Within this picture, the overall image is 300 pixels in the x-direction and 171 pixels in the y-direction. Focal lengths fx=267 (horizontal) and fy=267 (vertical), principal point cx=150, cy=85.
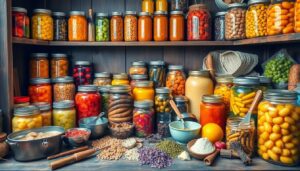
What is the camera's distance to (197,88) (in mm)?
1311

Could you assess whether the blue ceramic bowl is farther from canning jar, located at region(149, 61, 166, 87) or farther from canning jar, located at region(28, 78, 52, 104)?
canning jar, located at region(28, 78, 52, 104)

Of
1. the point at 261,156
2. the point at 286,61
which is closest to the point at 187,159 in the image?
the point at 261,156

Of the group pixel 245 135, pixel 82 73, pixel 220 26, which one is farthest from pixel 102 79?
pixel 245 135

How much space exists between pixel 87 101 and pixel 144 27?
473 millimetres

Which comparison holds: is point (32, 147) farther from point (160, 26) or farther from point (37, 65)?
point (160, 26)

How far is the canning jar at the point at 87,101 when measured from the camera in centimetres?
130

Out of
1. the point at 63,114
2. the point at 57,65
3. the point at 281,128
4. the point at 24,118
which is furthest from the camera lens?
the point at 57,65

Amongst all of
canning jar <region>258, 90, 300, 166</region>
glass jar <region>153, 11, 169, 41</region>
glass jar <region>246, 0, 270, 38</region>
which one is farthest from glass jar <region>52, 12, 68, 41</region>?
Answer: canning jar <region>258, 90, 300, 166</region>

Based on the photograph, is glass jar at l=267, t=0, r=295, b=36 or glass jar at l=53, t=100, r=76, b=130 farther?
glass jar at l=53, t=100, r=76, b=130

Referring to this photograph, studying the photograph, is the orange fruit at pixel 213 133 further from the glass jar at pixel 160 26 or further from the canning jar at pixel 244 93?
the glass jar at pixel 160 26

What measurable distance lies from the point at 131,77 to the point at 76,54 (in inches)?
15.3

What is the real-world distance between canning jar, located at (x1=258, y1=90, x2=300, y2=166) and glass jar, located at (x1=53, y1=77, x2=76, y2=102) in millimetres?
908

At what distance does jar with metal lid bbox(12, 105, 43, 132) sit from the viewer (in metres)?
1.08

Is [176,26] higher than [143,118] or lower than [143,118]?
higher
